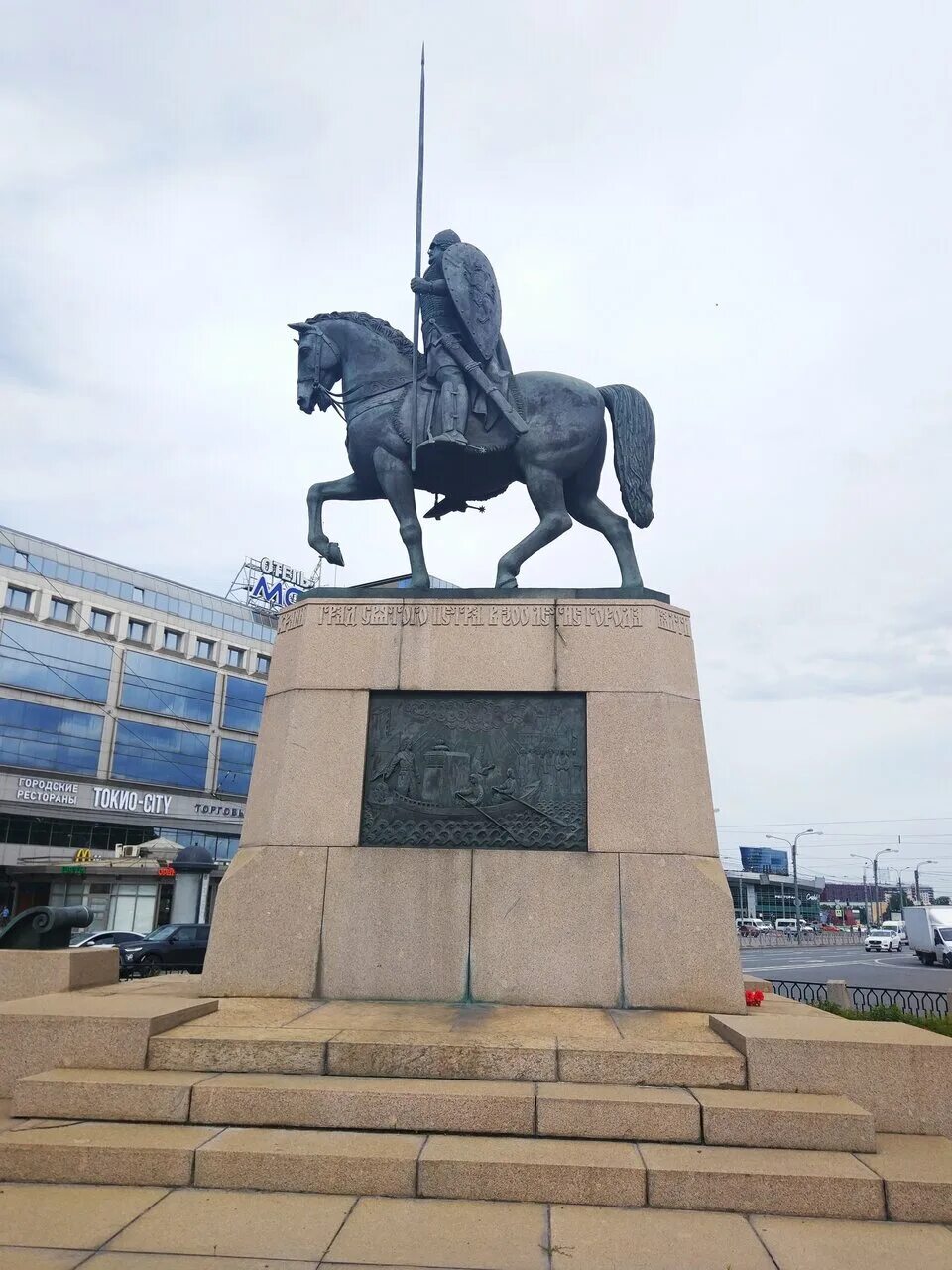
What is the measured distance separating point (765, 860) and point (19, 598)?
123m

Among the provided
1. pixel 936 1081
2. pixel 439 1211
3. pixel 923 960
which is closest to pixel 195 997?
pixel 439 1211

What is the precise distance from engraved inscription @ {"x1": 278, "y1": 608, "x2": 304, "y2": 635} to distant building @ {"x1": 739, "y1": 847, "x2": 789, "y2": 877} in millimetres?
134537

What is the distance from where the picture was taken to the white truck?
43.8 metres

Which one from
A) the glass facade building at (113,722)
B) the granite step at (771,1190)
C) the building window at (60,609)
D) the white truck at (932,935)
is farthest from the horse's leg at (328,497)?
the building window at (60,609)

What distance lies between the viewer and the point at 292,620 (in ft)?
33.7

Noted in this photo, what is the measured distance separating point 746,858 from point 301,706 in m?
141

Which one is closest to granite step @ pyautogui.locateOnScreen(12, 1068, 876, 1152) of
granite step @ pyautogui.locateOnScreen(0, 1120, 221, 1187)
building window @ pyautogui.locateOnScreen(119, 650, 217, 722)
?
granite step @ pyautogui.locateOnScreen(0, 1120, 221, 1187)

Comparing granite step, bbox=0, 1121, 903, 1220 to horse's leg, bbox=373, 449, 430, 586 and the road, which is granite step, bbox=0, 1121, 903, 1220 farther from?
the road

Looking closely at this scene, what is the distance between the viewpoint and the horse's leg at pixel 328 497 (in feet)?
36.2

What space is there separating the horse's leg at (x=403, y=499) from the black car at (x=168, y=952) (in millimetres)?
16961

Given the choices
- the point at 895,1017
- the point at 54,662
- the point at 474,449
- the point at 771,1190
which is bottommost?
the point at 771,1190

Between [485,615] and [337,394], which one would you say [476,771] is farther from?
[337,394]

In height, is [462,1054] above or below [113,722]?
below

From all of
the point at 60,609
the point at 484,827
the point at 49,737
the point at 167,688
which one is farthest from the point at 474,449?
the point at 167,688
